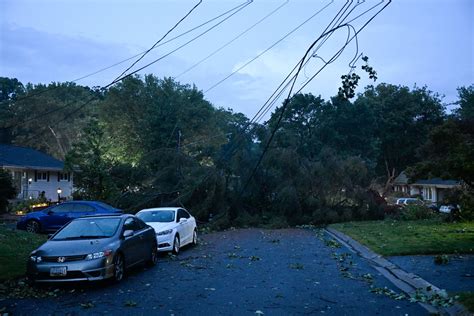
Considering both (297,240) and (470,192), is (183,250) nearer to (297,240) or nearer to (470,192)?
(297,240)

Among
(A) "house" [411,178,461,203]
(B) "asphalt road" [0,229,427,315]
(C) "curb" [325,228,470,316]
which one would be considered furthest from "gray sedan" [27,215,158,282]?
(A) "house" [411,178,461,203]

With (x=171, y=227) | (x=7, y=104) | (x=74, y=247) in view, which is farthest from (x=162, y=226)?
(x=7, y=104)

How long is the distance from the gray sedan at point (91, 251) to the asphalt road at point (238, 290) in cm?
35

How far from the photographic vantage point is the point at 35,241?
15.8 m

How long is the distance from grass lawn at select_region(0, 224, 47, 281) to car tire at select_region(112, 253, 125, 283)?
2229 mm

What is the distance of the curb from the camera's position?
24.2 ft

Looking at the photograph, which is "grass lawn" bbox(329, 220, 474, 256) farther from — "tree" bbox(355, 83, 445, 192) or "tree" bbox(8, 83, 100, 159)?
"tree" bbox(8, 83, 100, 159)

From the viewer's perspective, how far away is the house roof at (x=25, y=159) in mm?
33062

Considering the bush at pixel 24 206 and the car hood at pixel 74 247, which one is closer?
the car hood at pixel 74 247

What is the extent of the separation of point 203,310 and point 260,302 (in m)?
1.09

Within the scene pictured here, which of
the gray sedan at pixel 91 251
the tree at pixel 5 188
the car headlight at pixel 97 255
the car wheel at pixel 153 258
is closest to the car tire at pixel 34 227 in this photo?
the tree at pixel 5 188

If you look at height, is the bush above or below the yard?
above

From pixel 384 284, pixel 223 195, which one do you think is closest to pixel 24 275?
pixel 384 284

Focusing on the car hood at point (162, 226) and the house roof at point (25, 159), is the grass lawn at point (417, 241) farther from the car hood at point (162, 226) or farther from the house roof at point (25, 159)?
the house roof at point (25, 159)
